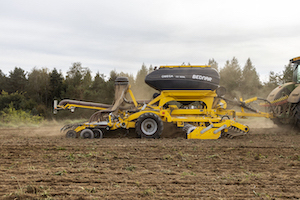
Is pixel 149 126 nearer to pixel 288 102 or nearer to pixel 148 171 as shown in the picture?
pixel 148 171

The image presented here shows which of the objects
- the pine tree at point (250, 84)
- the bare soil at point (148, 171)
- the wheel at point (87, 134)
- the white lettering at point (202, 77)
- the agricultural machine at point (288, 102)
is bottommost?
the bare soil at point (148, 171)

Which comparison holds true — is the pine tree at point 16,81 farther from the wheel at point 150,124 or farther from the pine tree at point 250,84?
the wheel at point 150,124

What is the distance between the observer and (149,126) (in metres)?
8.08

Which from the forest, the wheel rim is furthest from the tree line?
the wheel rim

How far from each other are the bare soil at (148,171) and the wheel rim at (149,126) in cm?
139

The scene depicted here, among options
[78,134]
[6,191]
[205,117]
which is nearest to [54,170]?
[6,191]

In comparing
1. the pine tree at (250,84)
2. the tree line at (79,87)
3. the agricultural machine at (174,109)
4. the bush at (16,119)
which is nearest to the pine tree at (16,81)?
the tree line at (79,87)

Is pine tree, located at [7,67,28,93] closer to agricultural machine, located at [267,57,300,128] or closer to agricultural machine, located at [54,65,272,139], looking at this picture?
agricultural machine, located at [54,65,272,139]

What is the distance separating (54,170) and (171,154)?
2331 mm

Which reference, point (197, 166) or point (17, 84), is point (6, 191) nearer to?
point (197, 166)

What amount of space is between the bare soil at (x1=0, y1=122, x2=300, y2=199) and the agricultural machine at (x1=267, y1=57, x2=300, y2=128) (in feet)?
10.2

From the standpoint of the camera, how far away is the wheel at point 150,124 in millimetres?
7930

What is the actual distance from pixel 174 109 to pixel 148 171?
4.41 m

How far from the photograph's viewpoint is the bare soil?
11.2 ft
